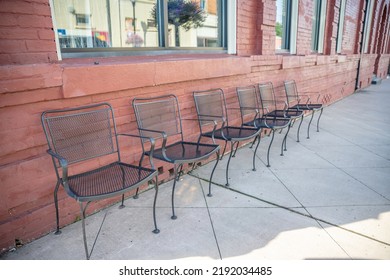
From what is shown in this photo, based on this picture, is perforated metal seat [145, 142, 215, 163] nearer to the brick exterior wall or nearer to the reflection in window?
the brick exterior wall

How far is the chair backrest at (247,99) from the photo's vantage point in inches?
152

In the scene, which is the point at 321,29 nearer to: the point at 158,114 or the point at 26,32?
the point at 158,114

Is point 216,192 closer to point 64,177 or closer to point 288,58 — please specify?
point 64,177

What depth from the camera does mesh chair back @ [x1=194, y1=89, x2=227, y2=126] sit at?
3.28m

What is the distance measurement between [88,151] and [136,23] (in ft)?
4.94

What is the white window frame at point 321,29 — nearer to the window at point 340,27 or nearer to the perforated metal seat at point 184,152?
the window at point 340,27

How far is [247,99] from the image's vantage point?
13.3 ft

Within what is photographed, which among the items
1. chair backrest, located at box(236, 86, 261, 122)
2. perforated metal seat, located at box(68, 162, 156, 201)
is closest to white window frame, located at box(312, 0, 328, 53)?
chair backrest, located at box(236, 86, 261, 122)

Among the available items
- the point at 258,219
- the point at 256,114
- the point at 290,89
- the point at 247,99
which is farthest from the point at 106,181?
the point at 290,89

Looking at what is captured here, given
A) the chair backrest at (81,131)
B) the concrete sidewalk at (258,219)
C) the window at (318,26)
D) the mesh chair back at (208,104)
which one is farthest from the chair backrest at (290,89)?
the chair backrest at (81,131)

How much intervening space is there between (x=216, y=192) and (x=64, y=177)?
1545 mm

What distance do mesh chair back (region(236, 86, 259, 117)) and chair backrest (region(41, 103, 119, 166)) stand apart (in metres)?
1.92

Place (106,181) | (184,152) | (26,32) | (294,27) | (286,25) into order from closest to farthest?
(26,32)
(106,181)
(184,152)
(294,27)
(286,25)

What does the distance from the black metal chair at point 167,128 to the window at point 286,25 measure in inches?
131
